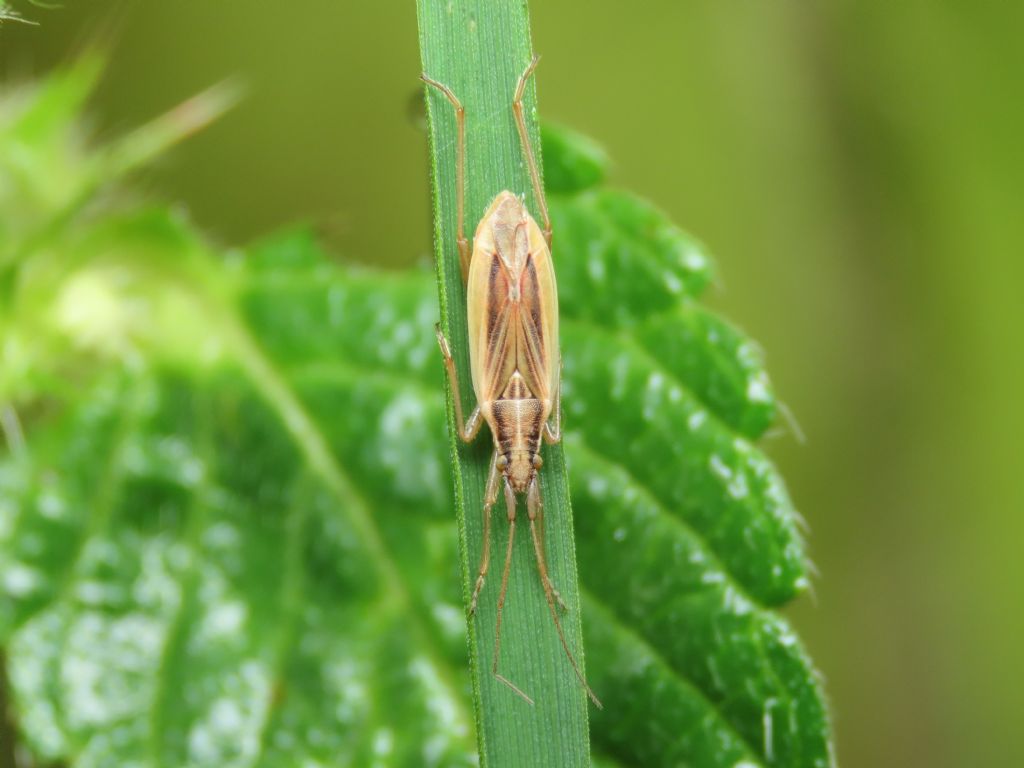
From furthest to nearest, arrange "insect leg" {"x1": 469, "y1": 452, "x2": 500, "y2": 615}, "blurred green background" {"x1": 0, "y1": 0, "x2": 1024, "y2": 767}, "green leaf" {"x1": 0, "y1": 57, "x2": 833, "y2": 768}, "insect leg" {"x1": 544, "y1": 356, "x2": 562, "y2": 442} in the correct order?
1. "blurred green background" {"x1": 0, "y1": 0, "x2": 1024, "y2": 767}
2. "insect leg" {"x1": 544, "y1": 356, "x2": 562, "y2": 442}
3. "green leaf" {"x1": 0, "y1": 57, "x2": 833, "y2": 768}
4. "insect leg" {"x1": 469, "y1": 452, "x2": 500, "y2": 615}

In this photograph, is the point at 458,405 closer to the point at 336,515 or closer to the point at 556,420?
the point at 556,420

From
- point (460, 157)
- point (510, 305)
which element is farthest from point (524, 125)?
point (510, 305)

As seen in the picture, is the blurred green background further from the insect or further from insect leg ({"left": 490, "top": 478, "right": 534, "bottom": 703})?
insect leg ({"left": 490, "top": 478, "right": 534, "bottom": 703})

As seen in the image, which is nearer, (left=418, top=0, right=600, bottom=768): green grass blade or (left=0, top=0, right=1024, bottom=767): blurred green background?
(left=418, top=0, right=600, bottom=768): green grass blade

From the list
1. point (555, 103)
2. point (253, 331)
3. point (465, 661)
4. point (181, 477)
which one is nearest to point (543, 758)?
point (465, 661)

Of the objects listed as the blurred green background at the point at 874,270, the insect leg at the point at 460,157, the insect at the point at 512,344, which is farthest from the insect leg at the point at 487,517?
the blurred green background at the point at 874,270

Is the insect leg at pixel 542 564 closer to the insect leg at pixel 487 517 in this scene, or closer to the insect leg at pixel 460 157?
the insect leg at pixel 487 517

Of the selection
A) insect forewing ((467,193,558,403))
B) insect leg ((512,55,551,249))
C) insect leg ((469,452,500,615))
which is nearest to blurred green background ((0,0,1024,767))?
insect forewing ((467,193,558,403))
